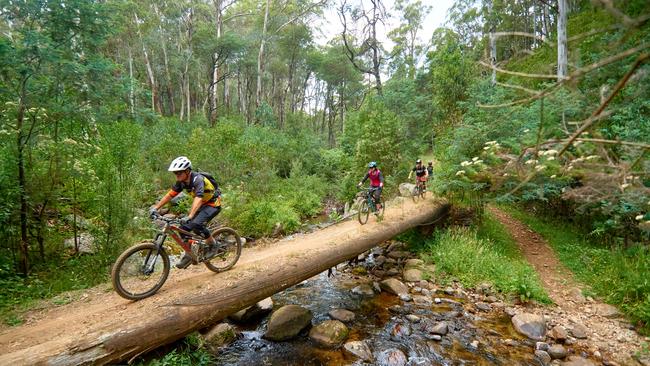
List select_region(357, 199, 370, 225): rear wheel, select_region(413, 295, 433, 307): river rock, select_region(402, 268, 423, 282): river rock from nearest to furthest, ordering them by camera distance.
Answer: select_region(413, 295, 433, 307): river rock, select_region(402, 268, 423, 282): river rock, select_region(357, 199, 370, 225): rear wheel

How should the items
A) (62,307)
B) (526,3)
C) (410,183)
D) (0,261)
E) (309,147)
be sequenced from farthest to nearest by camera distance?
(526,3) → (309,147) → (410,183) → (0,261) → (62,307)

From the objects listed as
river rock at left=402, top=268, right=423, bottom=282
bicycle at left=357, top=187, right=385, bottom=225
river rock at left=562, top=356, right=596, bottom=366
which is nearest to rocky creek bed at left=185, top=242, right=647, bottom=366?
river rock at left=562, top=356, right=596, bottom=366

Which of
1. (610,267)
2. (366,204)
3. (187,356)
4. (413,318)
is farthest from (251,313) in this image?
(610,267)

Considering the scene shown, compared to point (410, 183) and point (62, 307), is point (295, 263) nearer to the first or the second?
point (62, 307)

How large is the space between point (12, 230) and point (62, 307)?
7.38 ft

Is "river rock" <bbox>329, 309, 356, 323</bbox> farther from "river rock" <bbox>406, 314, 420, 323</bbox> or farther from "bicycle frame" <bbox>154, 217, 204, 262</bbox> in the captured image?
"bicycle frame" <bbox>154, 217, 204, 262</bbox>

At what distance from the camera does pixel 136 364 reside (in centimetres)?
473

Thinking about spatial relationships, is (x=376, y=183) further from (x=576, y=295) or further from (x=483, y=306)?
(x=576, y=295)

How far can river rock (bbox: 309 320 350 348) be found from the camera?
666cm

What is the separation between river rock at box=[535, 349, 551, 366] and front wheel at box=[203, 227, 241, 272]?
6458mm

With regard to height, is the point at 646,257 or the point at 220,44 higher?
the point at 220,44

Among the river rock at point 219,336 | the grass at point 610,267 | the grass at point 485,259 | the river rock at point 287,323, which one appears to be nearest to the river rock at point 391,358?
the river rock at point 287,323

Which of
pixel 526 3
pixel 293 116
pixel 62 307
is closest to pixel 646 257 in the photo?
pixel 62 307

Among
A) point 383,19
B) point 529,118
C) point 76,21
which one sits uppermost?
point 383,19
